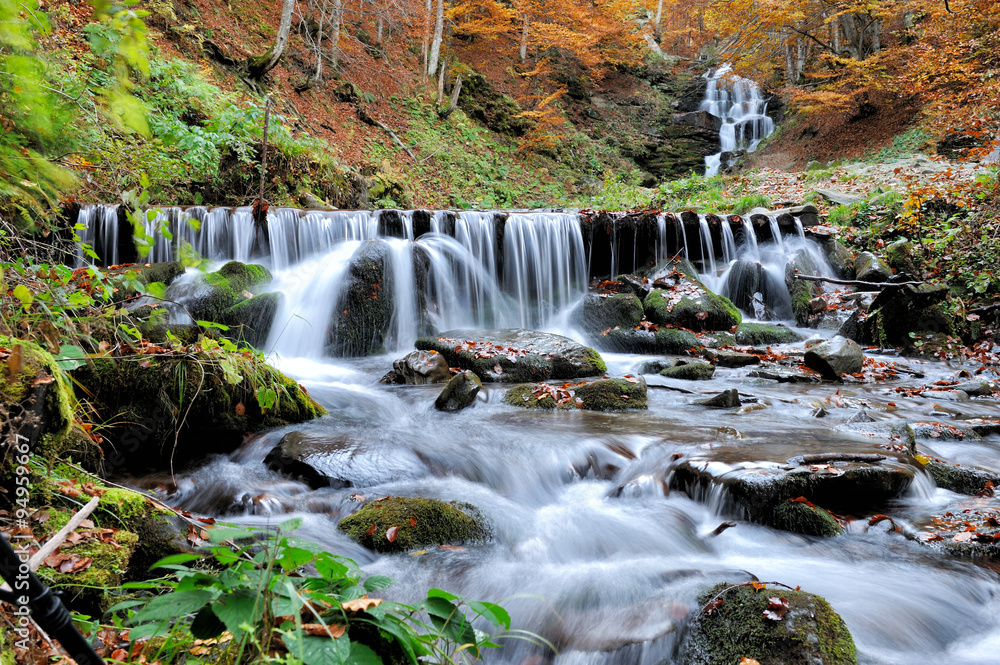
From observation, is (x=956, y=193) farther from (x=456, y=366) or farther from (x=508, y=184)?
(x=508, y=184)

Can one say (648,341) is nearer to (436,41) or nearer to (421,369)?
(421,369)

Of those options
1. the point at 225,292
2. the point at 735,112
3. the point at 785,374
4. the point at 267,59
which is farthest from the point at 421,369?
the point at 735,112

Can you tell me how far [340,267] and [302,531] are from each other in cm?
656

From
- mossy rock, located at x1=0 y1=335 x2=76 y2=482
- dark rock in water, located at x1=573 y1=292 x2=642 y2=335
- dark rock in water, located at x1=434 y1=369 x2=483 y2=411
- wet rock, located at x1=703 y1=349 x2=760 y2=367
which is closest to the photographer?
mossy rock, located at x1=0 y1=335 x2=76 y2=482

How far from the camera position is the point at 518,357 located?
7.68 metres

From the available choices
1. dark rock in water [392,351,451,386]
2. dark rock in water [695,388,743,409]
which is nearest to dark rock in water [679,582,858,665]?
dark rock in water [695,388,743,409]

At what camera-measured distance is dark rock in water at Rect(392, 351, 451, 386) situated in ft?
24.1

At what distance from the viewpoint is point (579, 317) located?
10.8 metres

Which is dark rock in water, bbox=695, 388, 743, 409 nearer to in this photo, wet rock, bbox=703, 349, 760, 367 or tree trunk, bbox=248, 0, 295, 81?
wet rock, bbox=703, 349, 760, 367

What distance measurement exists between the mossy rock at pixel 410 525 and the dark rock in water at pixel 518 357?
395 centimetres

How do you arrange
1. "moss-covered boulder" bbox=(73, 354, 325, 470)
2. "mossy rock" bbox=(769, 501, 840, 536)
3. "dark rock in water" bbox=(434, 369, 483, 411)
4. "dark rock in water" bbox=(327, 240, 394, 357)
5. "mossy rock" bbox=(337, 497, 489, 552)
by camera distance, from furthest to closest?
"dark rock in water" bbox=(327, 240, 394, 357), "dark rock in water" bbox=(434, 369, 483, 411), "moss-covered boulder" bbox=(73, 354, 325, 470), "mossy rock" bbox=(769, 501, 840, 536), "mossy rock" bbox=(337, 497, 489, 552)

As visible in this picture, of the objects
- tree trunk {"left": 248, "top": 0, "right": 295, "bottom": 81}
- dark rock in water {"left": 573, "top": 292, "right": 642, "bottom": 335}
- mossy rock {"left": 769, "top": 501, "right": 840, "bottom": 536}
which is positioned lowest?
mossy rock {"left": 769, "top": 501, "right": 840, "bottom": 536}

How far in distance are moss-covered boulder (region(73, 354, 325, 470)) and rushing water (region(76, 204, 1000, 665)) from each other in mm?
268

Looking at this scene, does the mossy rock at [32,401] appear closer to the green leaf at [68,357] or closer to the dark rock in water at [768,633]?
the green leaf at [68,357]
